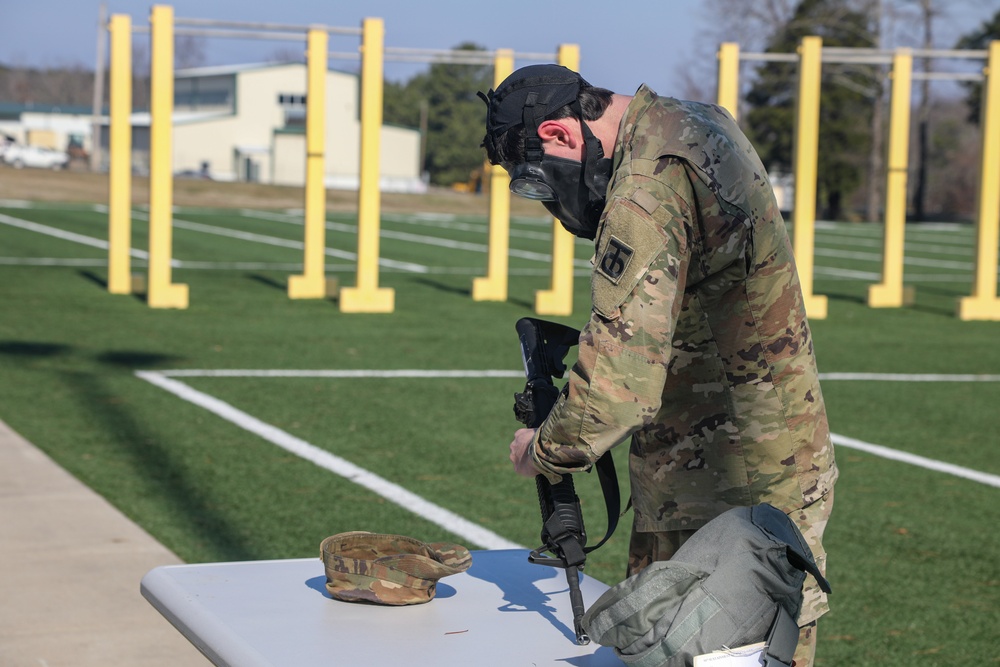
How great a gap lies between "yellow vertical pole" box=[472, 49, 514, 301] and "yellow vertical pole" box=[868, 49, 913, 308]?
4.66 meters


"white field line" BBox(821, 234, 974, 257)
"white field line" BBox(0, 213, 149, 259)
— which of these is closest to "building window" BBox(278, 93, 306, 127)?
"white field line" BBox(821, 234, 974, 257)

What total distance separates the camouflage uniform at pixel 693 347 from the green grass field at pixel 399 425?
2130 millimetres

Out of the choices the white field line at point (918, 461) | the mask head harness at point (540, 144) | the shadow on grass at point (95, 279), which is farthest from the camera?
the shadow on grass at point (95, 279)

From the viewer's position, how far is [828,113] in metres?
56.5

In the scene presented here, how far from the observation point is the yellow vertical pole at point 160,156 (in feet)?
46.3

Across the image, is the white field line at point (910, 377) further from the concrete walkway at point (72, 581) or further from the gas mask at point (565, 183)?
the gas mask at point (565, 183)

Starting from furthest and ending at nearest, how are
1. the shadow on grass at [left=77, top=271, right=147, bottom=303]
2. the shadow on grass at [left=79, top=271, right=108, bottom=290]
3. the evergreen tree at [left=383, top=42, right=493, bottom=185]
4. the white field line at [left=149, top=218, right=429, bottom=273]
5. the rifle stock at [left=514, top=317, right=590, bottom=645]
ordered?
the evergreen tree at [left=383, top=42, right=493, bottom=185] < the white field line at [left=149, top=218, right=429, bottom=273] < the shadow on grass at [left=79, top=271, right=108, bottom=290] < the shadow on grass at [left=77, top=271, right=147, bottom=303] < the rifle stock at [left=514, top=317, right=590, bottom=645]

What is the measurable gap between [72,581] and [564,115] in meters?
3.69

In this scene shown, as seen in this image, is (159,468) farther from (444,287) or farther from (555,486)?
(444,287)

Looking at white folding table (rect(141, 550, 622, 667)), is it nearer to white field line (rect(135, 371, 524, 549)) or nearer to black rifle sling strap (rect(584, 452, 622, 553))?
black rifle sling strap (rect(584, 452, 622, 553))

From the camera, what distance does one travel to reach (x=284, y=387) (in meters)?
10.1

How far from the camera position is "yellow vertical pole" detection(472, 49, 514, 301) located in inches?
604

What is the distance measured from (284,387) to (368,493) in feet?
10.6

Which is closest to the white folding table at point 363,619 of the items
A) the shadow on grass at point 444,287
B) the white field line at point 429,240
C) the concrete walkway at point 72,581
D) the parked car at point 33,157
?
the concrete walkway at point 72,581
